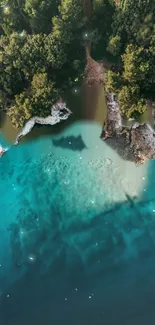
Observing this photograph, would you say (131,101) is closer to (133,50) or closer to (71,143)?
(133,50)

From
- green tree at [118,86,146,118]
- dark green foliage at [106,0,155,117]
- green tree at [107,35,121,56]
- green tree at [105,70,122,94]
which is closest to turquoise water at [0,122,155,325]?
green tree at [118,86,146,118]

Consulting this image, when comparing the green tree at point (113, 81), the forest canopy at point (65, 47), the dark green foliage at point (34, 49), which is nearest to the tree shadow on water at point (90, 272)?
the green tree at point (113, 81)

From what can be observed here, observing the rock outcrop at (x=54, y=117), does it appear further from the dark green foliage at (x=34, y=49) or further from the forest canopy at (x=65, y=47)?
the dark green foliage at (x=34, y=49)

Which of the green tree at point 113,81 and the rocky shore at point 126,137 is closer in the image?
the green tree at point 113,81

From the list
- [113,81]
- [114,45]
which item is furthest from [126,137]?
[114,45]

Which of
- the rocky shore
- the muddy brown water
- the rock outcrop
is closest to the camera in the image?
the rocky shore

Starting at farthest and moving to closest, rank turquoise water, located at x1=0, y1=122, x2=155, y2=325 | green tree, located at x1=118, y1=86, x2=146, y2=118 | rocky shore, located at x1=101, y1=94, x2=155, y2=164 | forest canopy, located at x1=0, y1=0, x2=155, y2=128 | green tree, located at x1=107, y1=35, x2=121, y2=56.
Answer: rocky shore, located at x1=101, y1=94, x2=155, y2=164 → turquoise water, located at x1=0, y1=122, x2=155, y2=325 → green tree, located at x1=118, y1=86, x2=146, y2=118 → green tree, located at x1=107, y1=35, x2=121, y2=56 → forest canopy, located at x1=0, y1=0, x2=155, y2=128

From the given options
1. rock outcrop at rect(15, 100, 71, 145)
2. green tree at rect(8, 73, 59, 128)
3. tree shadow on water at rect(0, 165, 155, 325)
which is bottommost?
tree shadow on water at rect(0, 165, 155, 325)

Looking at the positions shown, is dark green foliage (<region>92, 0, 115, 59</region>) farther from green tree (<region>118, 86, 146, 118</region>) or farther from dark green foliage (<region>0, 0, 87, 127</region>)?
green tree (<region>118, 86, 146, 118</region>)
